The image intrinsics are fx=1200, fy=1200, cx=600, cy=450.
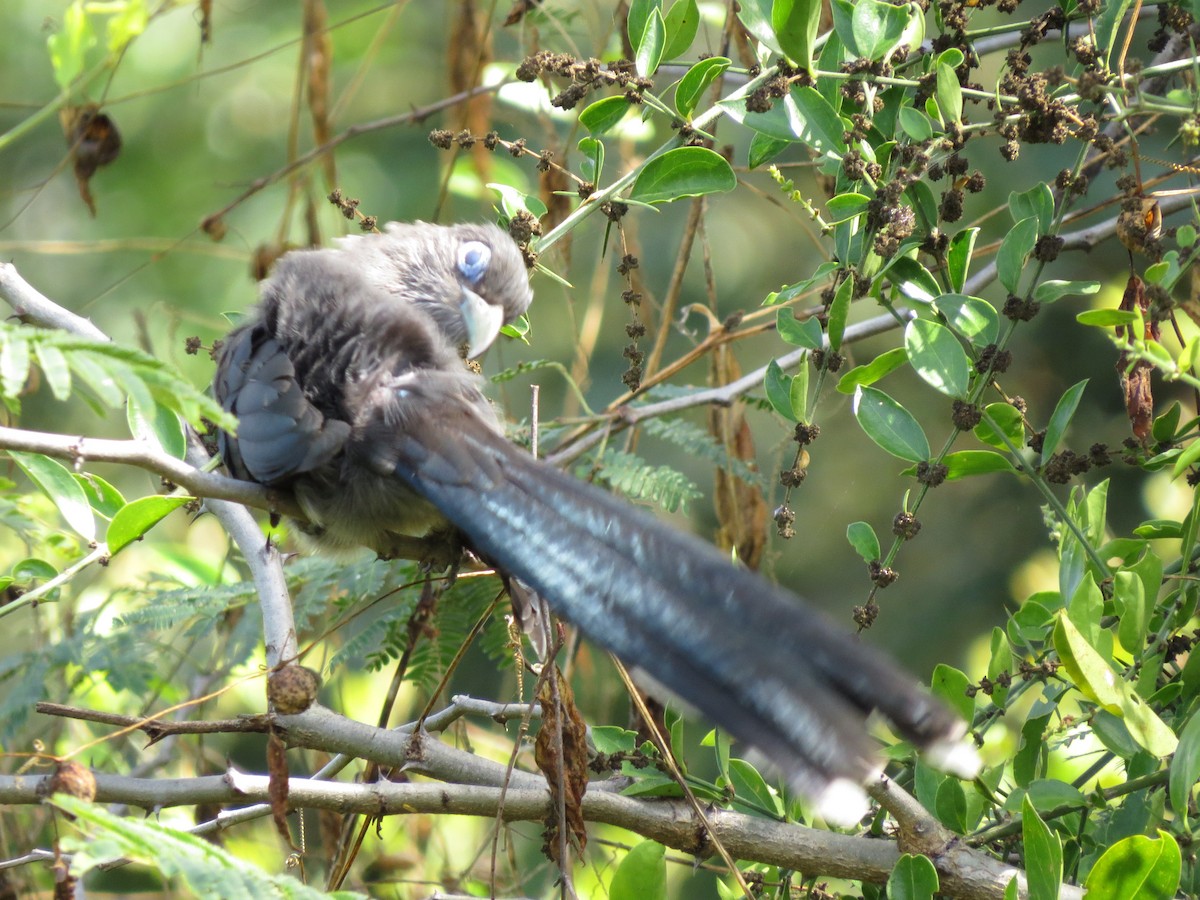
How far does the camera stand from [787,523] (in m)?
2.52

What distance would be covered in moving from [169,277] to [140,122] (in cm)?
136

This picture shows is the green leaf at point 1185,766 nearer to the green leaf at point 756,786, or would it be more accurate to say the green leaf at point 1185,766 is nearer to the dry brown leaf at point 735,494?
the green leaf at point 756,786

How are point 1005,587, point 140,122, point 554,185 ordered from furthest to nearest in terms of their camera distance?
point 140,122 < point 1005,587 < point 554,185

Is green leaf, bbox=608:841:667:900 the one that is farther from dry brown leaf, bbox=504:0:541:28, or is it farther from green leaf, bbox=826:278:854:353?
dry brown leaf, bbox=504:0:541:28

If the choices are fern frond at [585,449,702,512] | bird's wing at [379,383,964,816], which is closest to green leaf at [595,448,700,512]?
fern frond at [585,449,702,512]

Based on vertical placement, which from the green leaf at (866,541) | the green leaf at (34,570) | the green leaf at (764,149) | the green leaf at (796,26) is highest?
the green leaf at (796,26)

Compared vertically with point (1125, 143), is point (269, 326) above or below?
below

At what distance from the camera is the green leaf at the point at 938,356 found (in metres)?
2.44

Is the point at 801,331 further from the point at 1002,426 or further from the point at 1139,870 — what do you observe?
the point at 1139,870

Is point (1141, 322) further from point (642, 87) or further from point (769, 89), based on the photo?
point (642, 87)

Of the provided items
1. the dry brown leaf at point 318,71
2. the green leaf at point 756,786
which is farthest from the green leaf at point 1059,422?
the dry brown leaf at point 318,71

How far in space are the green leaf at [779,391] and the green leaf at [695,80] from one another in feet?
2.08

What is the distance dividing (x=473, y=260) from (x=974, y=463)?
1891 mm

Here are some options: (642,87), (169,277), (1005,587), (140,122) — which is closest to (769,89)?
(642,87)
